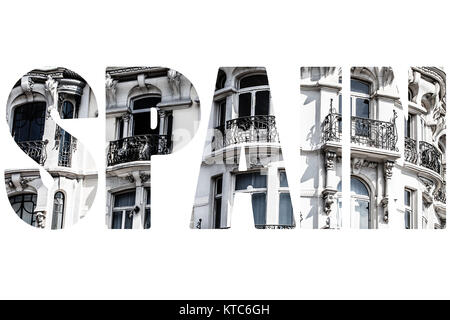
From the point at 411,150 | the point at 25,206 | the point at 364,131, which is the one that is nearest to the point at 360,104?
the point at 364,131

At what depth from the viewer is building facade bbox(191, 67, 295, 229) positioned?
8000mm

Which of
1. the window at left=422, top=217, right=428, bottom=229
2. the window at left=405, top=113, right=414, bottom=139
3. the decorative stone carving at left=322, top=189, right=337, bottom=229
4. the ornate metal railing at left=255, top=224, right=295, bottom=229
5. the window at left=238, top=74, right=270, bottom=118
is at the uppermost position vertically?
the window at left=238, top=74, right=270, bottom=118

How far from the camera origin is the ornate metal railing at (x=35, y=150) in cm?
830

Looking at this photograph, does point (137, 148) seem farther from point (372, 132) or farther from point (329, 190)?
point (372, 132)

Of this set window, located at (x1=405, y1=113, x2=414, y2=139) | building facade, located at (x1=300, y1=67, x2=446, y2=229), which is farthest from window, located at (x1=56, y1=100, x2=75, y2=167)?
window, located at (x1=405, y1=113, x2=414, y2=139)

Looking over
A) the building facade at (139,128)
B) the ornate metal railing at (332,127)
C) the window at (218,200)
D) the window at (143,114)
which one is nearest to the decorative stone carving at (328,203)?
the ornate metal railing at (332,127)

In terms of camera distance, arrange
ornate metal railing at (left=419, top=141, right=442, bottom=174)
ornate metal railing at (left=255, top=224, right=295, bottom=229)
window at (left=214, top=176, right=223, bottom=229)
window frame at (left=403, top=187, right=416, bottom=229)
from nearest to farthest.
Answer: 1. ornate metal railing at (left=255, top=224, right=295, bottom=229)
2. window at (left=214, top=176, right=223, bottom=229)
3. window frame at (left=403, top=187, right=416, bottom=229)
4. ornate metal railing at (left=419, top=141, right=442, bottom=174)

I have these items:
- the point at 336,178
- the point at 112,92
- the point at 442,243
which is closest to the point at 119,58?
the point at 112,92

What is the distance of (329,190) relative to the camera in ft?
26.3

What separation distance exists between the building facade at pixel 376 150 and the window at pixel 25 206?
2.41 metres

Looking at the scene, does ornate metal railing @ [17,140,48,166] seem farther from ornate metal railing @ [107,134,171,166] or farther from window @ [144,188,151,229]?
window @ [144,188,151,229]

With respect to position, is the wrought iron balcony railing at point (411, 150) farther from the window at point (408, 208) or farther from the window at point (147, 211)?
the window at point (147, 211)

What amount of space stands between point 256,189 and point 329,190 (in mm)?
639

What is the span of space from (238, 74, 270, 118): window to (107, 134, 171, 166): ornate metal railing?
764mm
